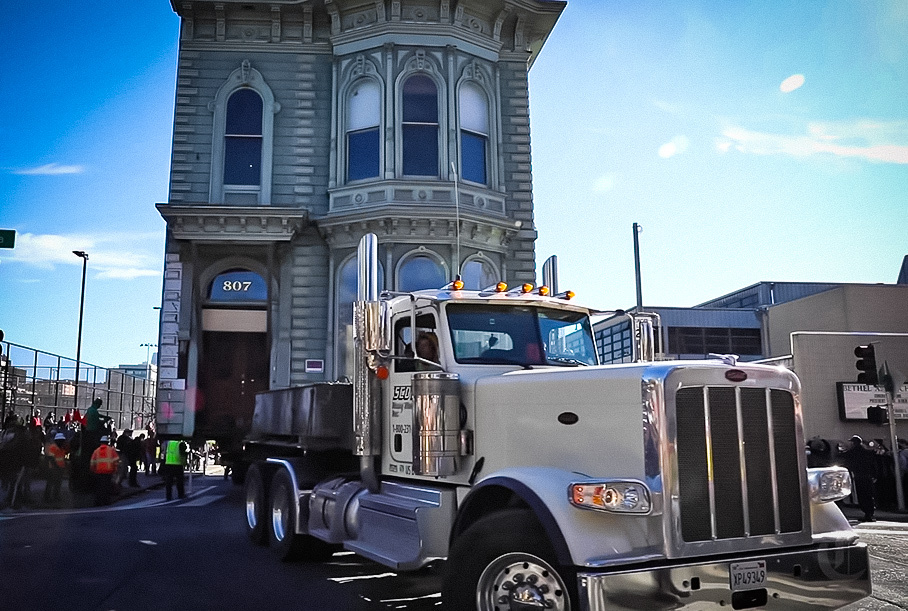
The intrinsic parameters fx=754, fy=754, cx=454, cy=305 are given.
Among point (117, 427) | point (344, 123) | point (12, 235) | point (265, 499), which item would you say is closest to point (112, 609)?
point (265, 499)

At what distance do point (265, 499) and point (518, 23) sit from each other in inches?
564

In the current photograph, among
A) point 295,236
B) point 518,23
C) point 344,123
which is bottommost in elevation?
point 295,236

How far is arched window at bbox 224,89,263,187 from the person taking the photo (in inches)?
718

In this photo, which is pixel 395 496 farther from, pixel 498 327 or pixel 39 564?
pixel 39 564

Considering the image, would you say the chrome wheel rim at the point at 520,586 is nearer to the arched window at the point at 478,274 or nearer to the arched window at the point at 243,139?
the arched window at the point at 478,274

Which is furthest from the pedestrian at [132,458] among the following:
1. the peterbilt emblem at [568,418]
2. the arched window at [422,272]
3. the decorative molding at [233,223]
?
the peterbilt emblem at [568,418]

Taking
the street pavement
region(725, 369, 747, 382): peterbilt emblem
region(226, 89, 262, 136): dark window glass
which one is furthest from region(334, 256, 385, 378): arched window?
region(725, 369, 747, 382): peterbilt emblem

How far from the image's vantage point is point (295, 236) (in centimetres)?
1778

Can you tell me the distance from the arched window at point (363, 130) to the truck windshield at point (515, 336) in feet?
38.6

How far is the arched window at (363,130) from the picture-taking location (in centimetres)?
1806

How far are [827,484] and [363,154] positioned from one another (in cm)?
1463

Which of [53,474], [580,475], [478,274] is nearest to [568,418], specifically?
[580,475]

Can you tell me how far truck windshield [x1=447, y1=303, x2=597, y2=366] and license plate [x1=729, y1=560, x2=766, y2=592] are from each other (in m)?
2.54

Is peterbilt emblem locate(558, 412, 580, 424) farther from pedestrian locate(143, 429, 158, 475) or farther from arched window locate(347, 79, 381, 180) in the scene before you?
pedestrian locate(143, 429, 158, 475)
